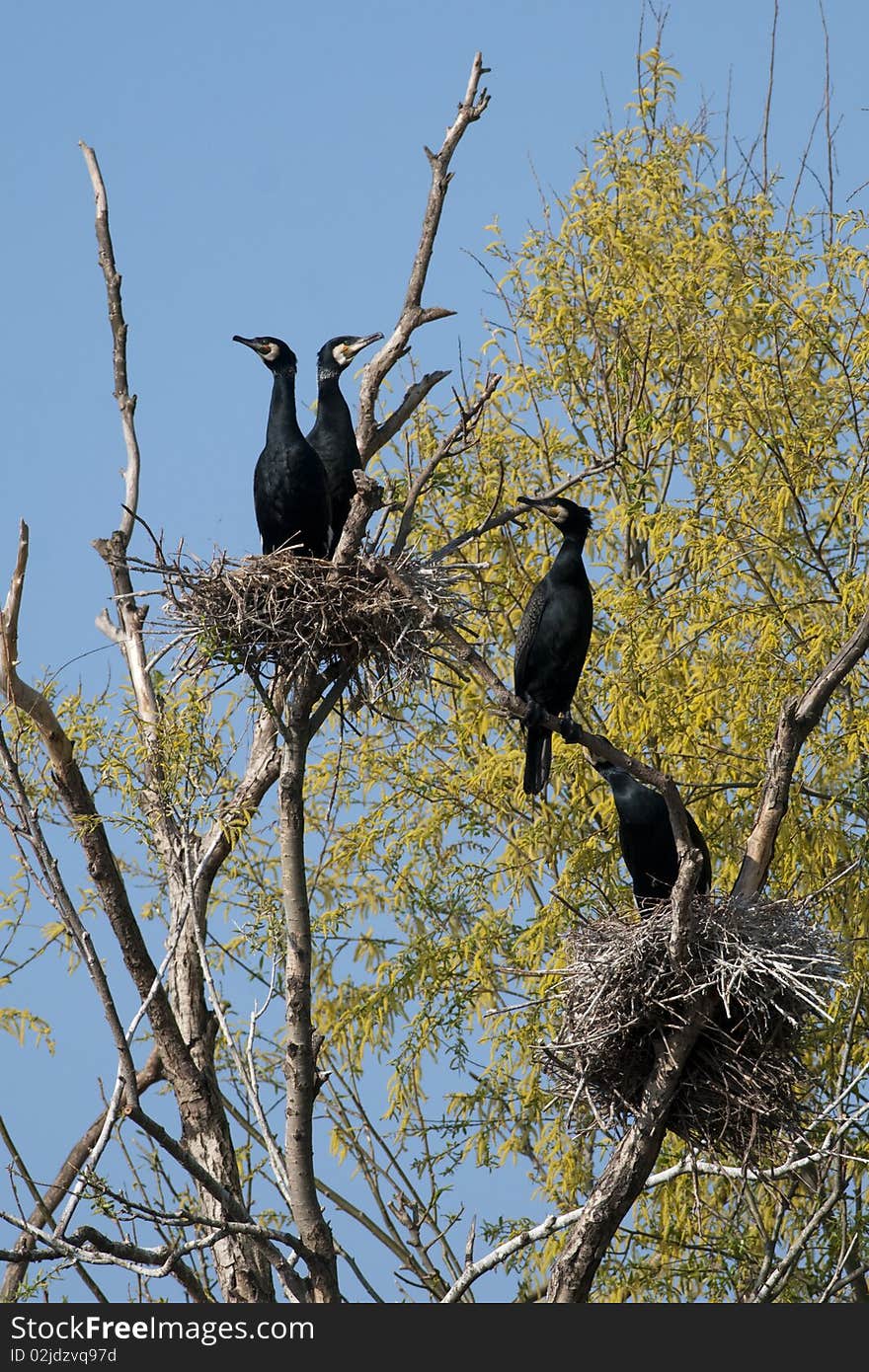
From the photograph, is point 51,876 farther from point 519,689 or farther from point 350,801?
point 350,801

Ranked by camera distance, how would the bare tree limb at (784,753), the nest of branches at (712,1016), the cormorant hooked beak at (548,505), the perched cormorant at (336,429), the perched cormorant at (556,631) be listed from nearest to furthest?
the nest of branches at (712,1016)
the bare tree limb at (784,753)
the cormorant hooked beak at (548,505)
the perched cormorant at (556,631)
the perched cormorant at (336,429)

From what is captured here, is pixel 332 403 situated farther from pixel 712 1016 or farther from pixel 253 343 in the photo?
pixel 712 1016

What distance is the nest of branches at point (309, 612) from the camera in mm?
5723

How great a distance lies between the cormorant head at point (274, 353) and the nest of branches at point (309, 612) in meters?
1.15

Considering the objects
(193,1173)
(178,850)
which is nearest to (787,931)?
(193,1173)

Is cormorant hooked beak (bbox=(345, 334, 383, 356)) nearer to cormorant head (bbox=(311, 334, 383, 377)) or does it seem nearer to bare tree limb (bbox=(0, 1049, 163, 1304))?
cormorant head (bbox=(311, 334, 383, 377))

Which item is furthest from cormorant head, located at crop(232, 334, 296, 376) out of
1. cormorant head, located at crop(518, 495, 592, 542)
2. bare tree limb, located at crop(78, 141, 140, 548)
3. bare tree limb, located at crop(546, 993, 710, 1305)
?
bare tree limb, located at crop(546, 993, 710, 1305)

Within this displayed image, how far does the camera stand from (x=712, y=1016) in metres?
5.49

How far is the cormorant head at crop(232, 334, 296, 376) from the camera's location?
6.74 m

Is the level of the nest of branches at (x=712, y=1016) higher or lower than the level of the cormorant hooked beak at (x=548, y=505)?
lower

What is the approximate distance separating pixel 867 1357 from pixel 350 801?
5.07 metres

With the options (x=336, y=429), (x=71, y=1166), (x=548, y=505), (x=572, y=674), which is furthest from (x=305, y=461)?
(x=71, y=1166)

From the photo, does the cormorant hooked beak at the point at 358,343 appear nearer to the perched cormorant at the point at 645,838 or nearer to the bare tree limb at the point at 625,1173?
the perched cormorant at the point at 645,838

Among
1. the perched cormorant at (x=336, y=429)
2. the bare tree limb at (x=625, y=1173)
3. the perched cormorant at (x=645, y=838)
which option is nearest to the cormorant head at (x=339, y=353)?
the perched cormorant at (x=336, y=429)
